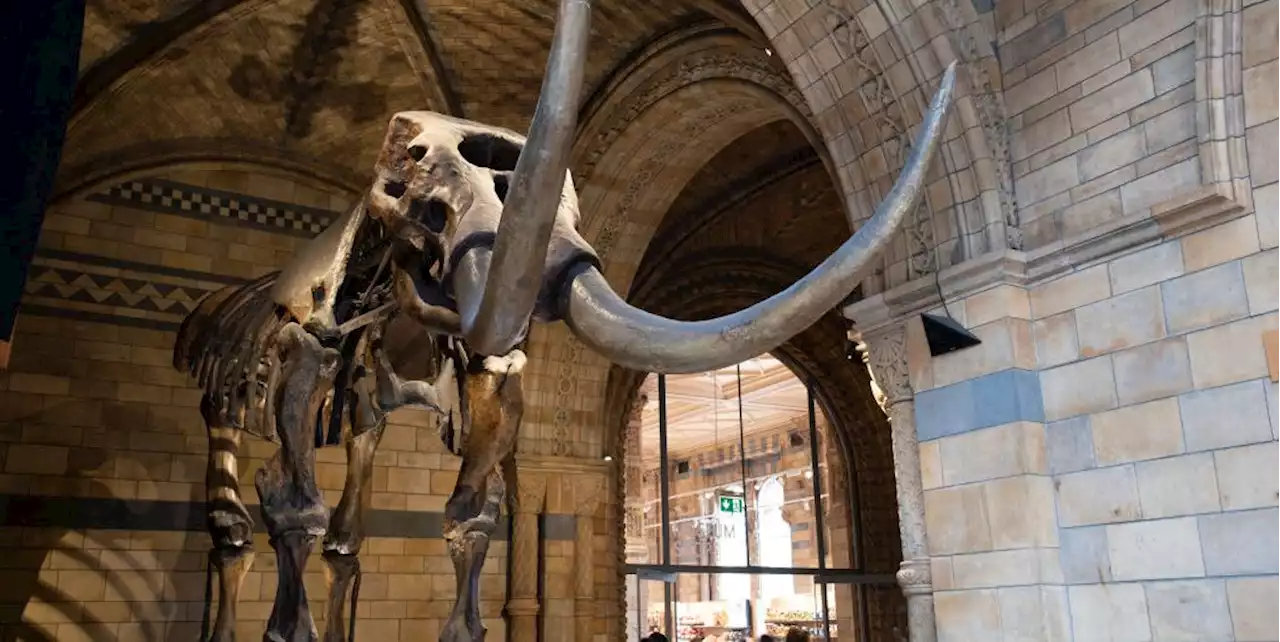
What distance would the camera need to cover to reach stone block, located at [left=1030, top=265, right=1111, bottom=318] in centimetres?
375

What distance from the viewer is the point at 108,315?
7.05m

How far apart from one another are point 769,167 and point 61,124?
7081mm

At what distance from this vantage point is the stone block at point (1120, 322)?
11.7 ft

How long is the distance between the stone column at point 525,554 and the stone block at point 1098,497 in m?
4.75

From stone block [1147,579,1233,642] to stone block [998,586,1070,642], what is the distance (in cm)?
32

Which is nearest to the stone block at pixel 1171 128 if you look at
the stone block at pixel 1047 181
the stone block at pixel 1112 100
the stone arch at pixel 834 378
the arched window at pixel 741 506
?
the stone block at pixel 1112 100

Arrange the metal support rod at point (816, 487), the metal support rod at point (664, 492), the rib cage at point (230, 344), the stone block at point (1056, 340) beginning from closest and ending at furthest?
the stone block at point (1056, 340) → the rib cage at point (230, 344) → the metal support rod at point (664, 492) → the metal support rod at point (816, 487)

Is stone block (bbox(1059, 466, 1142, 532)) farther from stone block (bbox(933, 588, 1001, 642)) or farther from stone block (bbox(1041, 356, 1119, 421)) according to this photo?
stone block (bbox(933, 588, 1001, 642))

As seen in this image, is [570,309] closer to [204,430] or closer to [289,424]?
[289,424]

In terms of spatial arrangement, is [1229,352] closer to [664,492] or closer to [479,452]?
[479,452]

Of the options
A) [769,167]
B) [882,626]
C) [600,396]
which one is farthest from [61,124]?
[882,626]

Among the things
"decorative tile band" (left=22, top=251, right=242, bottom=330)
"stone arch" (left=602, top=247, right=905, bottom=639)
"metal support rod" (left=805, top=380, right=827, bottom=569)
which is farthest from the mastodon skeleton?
"metal support rod" (left=805, top=380, right=827, bottom=569)

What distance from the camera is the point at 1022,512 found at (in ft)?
12.1

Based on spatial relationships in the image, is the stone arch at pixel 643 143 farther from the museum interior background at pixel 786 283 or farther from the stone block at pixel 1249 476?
the stone block at pixel 1249 476
